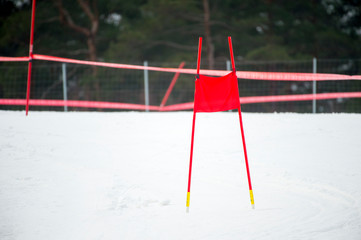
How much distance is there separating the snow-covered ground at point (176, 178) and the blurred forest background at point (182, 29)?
14.3 metres

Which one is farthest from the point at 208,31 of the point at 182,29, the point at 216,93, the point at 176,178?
the point at 216,93

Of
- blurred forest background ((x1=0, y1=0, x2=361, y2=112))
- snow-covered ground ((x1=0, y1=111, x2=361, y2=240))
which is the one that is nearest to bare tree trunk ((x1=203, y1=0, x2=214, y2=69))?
blurred forest background ((x1=0, y1=0, x2=361, y2=112))

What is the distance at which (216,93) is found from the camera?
5.34 meters

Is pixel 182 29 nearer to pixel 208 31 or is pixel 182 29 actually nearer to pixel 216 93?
pixel 208 31

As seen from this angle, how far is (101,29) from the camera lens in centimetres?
2867

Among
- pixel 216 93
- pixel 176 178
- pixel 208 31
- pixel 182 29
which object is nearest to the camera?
pixel 216 93

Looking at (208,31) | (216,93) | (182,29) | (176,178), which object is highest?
(182,29)

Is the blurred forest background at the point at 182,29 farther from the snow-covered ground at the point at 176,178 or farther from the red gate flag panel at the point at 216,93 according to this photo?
the red gate flag panel at the point at 216,93

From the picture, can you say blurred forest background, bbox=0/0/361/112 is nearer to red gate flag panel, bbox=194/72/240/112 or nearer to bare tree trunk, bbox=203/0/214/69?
bare tree trunk, bbox=203/0/214/69

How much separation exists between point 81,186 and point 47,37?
75.7ft

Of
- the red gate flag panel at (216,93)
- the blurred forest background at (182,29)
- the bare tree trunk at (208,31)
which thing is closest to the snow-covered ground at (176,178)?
the red gate flag panel at (216,93)

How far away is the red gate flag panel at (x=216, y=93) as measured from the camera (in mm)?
5289

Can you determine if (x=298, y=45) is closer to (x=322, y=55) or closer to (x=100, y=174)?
(x=322, y=55)

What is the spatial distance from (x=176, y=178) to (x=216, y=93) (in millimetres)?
1789
